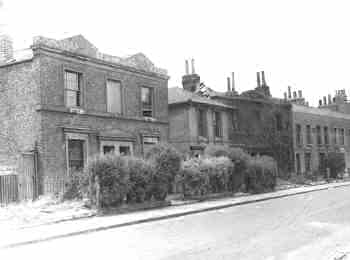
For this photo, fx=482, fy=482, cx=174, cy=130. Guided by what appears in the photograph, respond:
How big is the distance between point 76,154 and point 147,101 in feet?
21.0

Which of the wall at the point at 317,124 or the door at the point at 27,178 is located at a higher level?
the wall at the point at 317,124

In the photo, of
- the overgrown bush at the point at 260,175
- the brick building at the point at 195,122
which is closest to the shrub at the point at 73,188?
the overgrown bush at the point at 260,175

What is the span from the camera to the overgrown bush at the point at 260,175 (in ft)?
Result: 90.2

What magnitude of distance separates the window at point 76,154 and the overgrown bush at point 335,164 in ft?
89.8

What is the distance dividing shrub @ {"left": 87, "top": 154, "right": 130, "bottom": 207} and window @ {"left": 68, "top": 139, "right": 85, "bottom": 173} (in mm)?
5285

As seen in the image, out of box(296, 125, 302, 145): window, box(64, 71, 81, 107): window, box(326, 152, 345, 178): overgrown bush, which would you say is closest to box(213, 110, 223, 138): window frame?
box(296, 125, 302, 145): window

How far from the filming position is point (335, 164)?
43875 mm

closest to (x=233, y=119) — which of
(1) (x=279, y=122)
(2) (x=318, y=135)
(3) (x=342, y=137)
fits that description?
(1) (x=279, y=122)

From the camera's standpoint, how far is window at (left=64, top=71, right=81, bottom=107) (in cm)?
2292

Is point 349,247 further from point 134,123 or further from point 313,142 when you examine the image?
point 313,142

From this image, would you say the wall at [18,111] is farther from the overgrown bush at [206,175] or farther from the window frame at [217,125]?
the window frame at [217,125]

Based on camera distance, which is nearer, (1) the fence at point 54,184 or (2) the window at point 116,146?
(1) the fence at point 54,184

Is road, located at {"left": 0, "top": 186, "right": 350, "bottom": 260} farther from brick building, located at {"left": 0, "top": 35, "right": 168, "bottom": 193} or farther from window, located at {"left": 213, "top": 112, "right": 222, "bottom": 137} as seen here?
window, located at {"left": 213, "top": 112, "right": 222, "bottom": 137}

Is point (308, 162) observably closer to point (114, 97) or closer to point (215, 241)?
point (114, 97)
